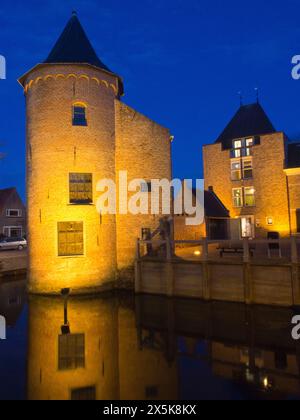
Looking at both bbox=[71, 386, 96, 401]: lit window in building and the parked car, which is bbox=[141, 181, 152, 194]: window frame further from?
the parked car

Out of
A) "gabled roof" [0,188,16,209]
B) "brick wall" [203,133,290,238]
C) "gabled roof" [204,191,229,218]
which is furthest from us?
"gabled roof" [0,188,16,209]

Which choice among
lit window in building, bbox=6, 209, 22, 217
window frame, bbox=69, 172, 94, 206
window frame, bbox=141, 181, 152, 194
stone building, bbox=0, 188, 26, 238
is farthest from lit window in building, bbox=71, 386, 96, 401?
lit window in building, bbox=6, 209, 22, 217

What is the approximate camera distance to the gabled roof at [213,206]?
23.1 meters

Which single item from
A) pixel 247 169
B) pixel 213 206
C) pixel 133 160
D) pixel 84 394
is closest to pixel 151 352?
pixel 84 394

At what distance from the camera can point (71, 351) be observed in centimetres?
867

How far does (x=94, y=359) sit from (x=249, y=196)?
20.6 meters

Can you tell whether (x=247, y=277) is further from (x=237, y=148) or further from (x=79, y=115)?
(x=237, y=148)

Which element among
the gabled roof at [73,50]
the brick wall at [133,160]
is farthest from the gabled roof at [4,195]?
the brick wall at [133,160]

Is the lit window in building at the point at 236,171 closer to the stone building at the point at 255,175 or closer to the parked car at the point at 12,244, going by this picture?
the stone building at the point at 255,175

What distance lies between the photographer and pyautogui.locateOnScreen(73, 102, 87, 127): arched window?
15.0m

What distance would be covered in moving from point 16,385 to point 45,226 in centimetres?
866

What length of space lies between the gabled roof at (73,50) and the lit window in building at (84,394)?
538 inches
